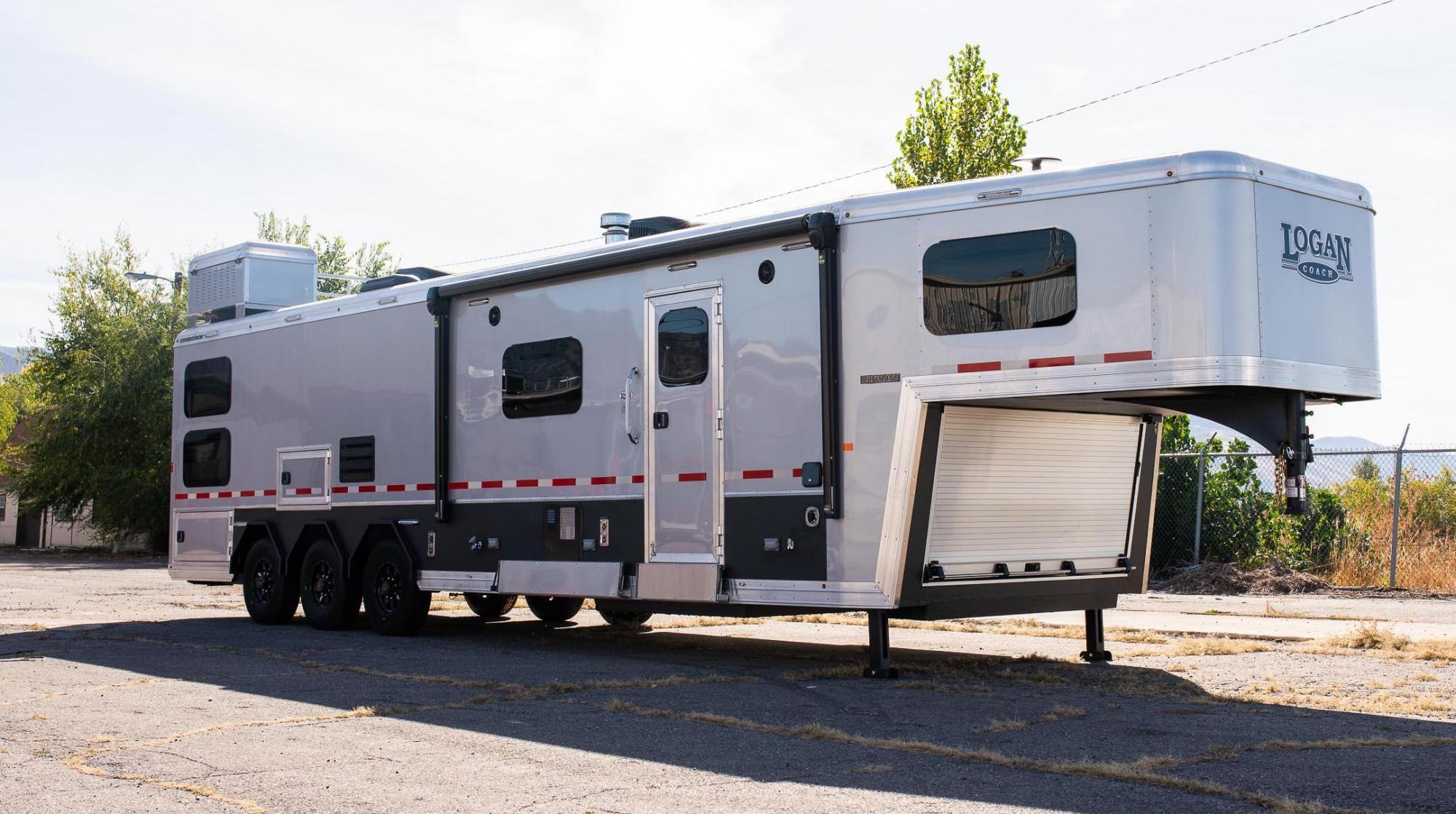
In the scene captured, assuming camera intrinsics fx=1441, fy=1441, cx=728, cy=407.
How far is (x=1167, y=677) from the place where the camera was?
980 cm

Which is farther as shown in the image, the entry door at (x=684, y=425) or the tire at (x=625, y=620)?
the tire at (x=625, y=620)

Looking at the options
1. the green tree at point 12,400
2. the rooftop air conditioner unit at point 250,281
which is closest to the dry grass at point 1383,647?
the rooftop air conditioner unit at point 250,281

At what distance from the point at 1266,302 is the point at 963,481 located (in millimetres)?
2284

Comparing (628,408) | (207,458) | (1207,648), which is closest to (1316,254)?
(1207,648)

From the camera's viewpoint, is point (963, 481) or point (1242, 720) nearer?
point (1242, 720)

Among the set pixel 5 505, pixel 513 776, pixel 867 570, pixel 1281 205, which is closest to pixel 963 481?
pixel 867 570

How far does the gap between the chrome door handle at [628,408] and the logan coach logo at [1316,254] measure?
4.92 m

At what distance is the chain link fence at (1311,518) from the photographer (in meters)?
17.8

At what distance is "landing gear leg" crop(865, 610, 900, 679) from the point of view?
988cm

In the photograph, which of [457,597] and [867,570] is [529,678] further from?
[457,597]

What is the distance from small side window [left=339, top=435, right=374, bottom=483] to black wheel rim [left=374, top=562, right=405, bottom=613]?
2.96 ft

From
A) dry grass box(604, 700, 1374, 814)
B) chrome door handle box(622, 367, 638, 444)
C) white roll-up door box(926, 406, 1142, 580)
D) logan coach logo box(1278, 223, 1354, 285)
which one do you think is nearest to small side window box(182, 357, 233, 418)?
chrome door handle box(622, 367, 638, 444)

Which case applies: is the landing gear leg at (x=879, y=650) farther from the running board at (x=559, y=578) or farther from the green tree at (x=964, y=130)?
the green tree at (x=964, y=130)

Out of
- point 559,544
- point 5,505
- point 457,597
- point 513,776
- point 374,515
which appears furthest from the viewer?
point 5,505
